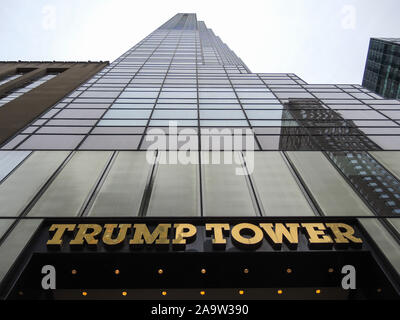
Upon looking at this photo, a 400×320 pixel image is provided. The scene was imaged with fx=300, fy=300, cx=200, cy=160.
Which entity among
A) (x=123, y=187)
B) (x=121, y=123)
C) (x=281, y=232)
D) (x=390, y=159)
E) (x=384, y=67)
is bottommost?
(x=384, y=67)

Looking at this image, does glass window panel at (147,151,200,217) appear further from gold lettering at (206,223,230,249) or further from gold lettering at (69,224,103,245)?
gold lettering at (69,224,103,245)

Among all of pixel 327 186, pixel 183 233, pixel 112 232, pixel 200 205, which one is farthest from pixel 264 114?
pixel 112 232

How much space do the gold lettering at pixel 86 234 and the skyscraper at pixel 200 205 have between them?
0.04 m

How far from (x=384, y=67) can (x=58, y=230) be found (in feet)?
326

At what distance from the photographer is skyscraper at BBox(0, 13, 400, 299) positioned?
8453 mm

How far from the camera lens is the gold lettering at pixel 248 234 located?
855cm

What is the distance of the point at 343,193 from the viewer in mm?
10961

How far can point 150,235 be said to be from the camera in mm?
8742

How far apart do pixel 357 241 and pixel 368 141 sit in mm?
8203

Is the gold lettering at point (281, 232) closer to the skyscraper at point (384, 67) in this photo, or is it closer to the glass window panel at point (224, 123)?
the glass window panel at point (224, 123)

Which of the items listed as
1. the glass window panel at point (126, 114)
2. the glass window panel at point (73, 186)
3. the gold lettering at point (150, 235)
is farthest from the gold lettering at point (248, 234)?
the glass window panel at point (126, 114)

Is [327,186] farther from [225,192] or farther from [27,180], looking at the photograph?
[27,180]
